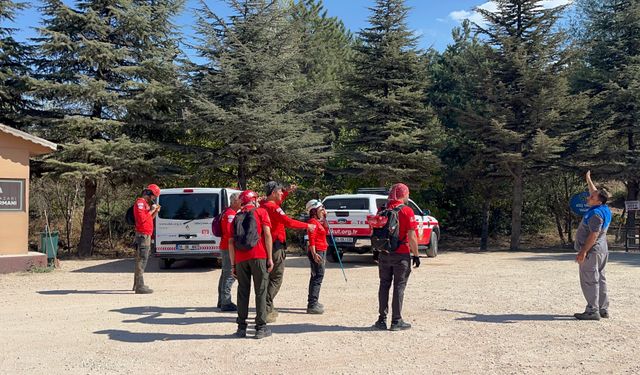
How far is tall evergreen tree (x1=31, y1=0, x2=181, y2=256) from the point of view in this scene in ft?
58.9

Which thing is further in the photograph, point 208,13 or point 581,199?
point 208,13

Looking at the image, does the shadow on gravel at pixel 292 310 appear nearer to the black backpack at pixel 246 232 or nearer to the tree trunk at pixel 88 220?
the black backpack at pixel 246 232

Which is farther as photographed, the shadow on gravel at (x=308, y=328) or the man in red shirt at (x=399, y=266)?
the shadow on gravel at (x=308, y=328)

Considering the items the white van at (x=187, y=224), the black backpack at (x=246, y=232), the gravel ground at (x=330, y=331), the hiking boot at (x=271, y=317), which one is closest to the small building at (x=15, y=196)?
the gravel ground at (x=330, y=331)

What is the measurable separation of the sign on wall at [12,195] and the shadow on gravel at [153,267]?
2215mm

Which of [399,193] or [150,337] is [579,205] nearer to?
[399,193]

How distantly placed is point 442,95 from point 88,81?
14879 mm

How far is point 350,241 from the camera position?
14.8m

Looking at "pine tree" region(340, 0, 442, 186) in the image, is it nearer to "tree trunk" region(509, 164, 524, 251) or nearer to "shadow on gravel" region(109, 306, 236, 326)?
"tree trunk" region(509, 164, 524, 251)

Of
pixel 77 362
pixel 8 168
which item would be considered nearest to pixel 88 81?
pixel 8 168

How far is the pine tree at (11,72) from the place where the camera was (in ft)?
60.7

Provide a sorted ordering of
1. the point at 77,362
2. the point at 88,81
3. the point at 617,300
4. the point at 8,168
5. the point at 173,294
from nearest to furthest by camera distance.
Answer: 1. the point at 77,362
2. the point at 617,300
3. the point at 173,294
4. the point at 8,168
5. the point at 88,81

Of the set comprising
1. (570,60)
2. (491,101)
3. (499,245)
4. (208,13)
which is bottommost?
(499,245)

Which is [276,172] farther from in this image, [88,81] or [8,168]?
[8,168]
